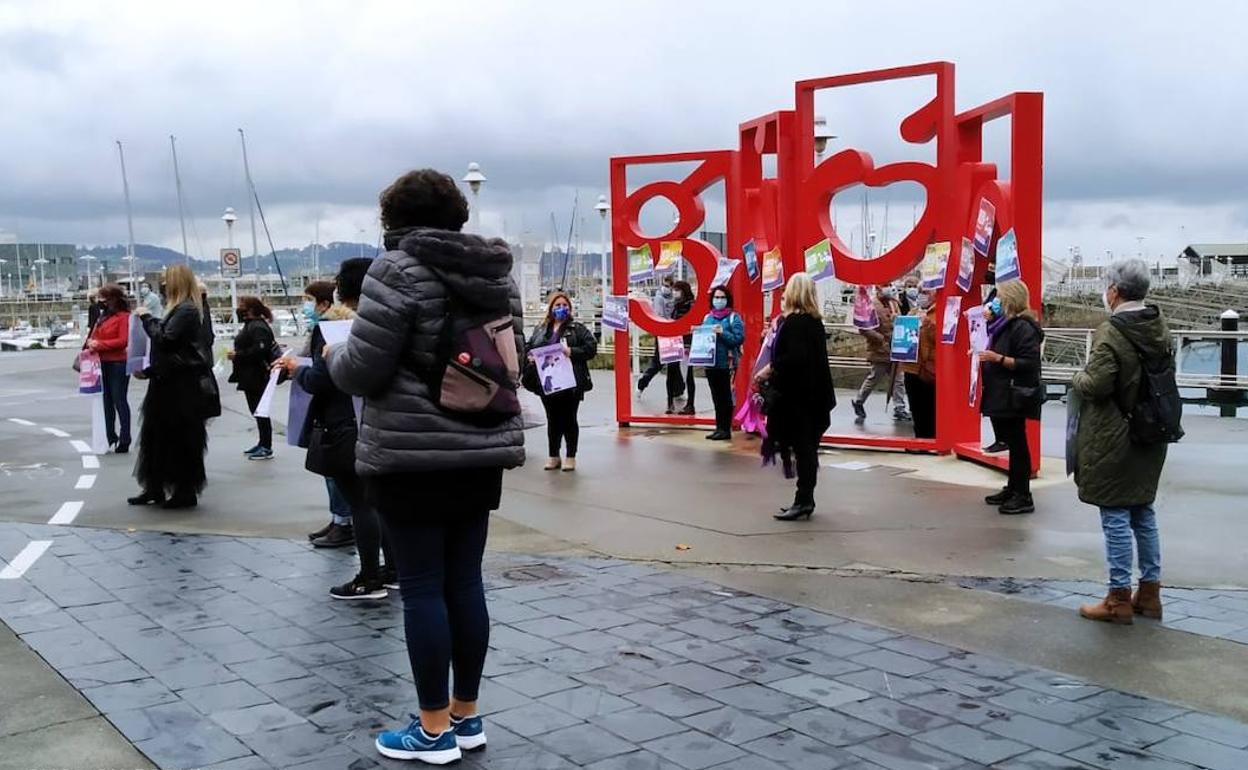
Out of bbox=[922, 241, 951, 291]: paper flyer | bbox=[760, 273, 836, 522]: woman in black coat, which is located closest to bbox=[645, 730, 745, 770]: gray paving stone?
bbox=[760, 273, 836, 522]: woman in black coat

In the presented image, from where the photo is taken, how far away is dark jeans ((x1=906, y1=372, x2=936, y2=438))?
11984 millimetres

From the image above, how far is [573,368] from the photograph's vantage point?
10508 mm

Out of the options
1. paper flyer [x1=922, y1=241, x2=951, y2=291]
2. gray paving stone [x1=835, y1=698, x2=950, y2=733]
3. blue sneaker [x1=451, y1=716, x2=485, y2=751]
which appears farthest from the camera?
paper flyer [x1=922, y1=241, x2=951, y2=291]

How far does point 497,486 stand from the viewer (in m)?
4.01

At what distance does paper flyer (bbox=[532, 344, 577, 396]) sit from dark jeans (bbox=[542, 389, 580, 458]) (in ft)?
0.77

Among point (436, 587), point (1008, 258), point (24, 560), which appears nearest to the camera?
point (436, 587)

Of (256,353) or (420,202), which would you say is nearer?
(420,202)

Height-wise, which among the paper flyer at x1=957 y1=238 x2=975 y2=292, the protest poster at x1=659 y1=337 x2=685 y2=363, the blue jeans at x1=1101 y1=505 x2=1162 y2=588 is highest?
the paper flyer at x1=957 y1=238 x2=975 y2=292

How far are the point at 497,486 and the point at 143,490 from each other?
20.3 feet

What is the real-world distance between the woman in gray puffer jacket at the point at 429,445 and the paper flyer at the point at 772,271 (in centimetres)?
831

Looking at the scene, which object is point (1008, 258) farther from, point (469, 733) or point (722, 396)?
point (469, 733)

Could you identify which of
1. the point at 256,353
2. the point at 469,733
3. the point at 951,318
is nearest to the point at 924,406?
the point at 951,318

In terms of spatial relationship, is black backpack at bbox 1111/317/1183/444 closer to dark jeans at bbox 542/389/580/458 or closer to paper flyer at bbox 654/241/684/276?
dark jeans at bbox 542/389/580/458

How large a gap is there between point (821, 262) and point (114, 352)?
7389mm
